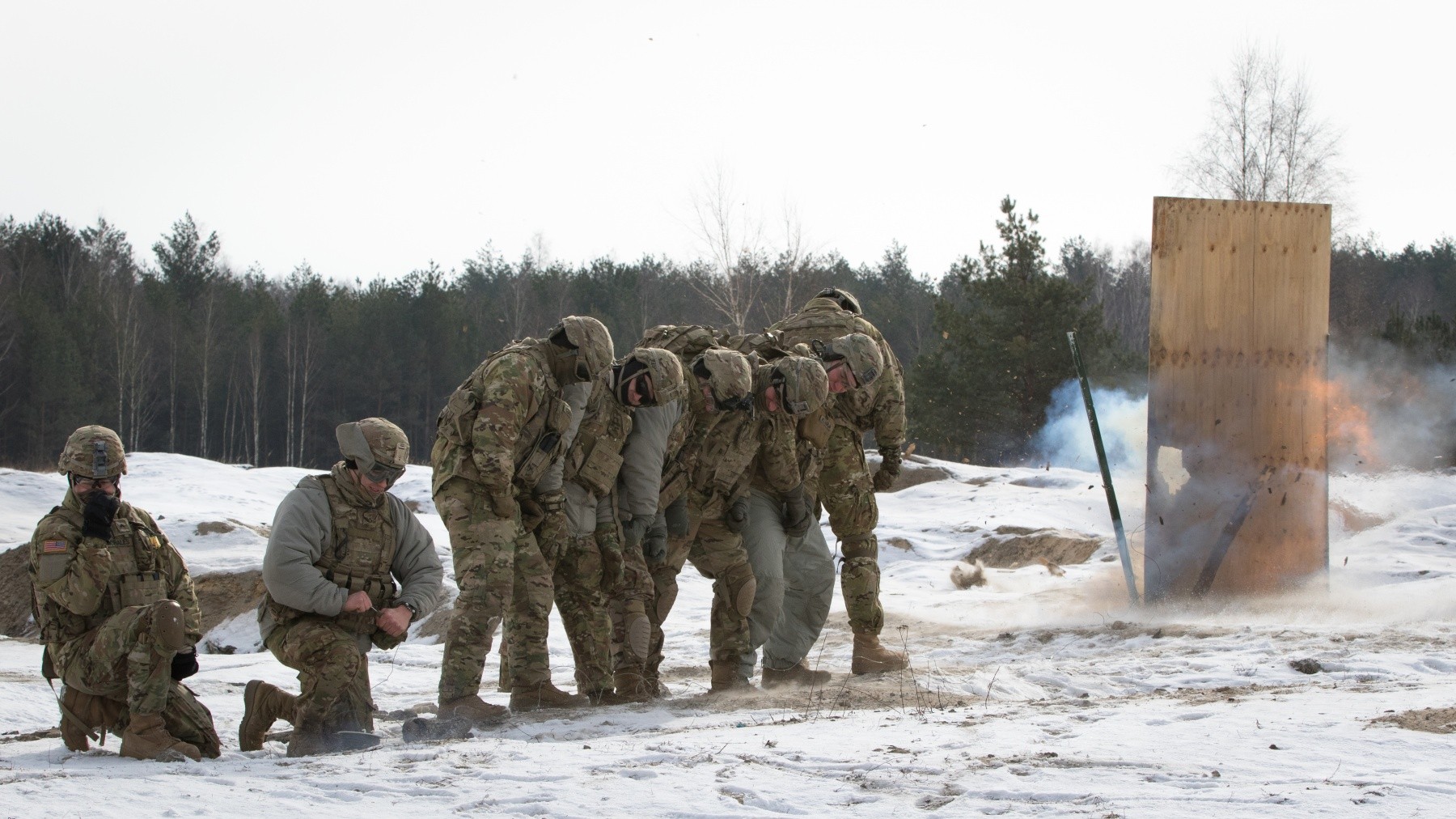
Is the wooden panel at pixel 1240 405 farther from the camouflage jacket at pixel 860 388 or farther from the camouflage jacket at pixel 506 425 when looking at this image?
the camouflage jacket at pixel 506 425

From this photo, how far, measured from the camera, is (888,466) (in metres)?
8.06

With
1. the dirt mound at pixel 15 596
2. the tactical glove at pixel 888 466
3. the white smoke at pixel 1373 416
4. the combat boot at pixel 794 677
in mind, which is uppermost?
the white smoke at pixel 1373 416

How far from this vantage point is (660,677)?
8.01 meters

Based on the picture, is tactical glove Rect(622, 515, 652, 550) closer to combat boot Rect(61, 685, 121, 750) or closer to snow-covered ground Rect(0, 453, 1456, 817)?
snow-covered ground Rect(0, 453, 1456, 817)

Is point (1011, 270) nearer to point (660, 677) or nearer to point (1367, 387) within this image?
point (1367, 387)

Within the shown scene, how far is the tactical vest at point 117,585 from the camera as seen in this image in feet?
18.5

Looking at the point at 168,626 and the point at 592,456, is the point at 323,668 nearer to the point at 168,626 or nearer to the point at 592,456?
the point at 168,626

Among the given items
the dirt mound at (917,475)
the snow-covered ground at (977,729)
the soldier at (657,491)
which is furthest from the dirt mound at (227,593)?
the dirt mound at (917,475)

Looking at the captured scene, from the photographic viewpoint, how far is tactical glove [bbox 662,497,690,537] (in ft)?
23.2

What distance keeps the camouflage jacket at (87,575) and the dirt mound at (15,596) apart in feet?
20.9

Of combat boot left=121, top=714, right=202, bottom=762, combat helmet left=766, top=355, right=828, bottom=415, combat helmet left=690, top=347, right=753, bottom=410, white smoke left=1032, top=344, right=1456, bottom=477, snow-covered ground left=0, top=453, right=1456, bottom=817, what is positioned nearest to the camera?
snow-covered ground left=0, top=453, right=1456, bottom=817

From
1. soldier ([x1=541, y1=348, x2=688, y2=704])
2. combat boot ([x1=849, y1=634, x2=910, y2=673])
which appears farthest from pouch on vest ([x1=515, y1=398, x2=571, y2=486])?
combat boot ([x1=849, y1=634, x2=910, y2=673])

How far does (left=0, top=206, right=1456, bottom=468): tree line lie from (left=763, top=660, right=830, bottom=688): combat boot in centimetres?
1724

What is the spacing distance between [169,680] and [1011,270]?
2136 centimetres
